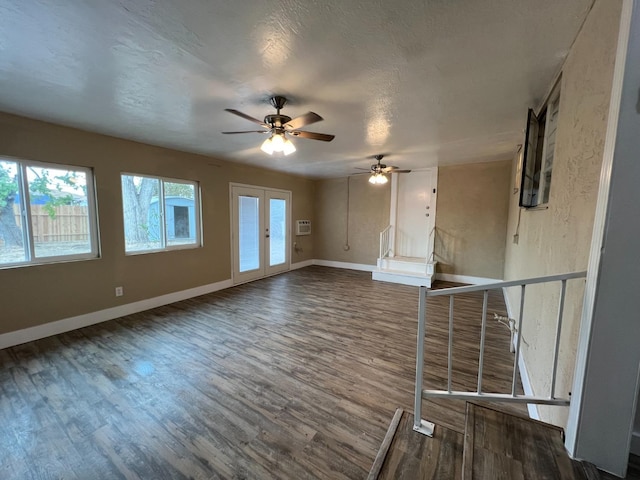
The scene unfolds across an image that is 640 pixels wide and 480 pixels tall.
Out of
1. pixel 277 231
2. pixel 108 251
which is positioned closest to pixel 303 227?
pixel 277 231

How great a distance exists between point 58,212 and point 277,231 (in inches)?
153

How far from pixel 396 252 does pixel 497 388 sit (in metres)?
4.29

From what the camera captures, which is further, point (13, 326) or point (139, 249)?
point (139, 249)

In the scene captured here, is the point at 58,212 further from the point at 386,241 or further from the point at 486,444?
the point at 386,241

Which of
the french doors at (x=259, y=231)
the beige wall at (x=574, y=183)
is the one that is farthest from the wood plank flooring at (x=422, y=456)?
the french doors at (x=259, y=231)

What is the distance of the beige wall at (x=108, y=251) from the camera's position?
9.36 feet

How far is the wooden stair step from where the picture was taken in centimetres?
109

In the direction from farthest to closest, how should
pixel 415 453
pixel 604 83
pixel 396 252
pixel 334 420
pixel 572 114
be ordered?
pixel 396 252, pixel 334 420, pixel 572 114, pixel 415 453, pixel 604 83

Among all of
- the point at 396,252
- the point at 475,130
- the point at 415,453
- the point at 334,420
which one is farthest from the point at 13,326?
the point at 396,252

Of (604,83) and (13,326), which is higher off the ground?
(604,83)

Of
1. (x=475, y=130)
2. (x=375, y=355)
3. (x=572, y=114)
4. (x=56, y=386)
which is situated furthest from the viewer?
(x=475, y=130)

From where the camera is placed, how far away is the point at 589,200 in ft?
3.92

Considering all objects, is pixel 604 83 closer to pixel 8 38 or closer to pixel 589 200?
pixel 589 200

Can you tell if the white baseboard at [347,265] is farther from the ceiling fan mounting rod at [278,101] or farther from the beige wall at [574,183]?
the ceiling fan mounting rod at [278,101]
